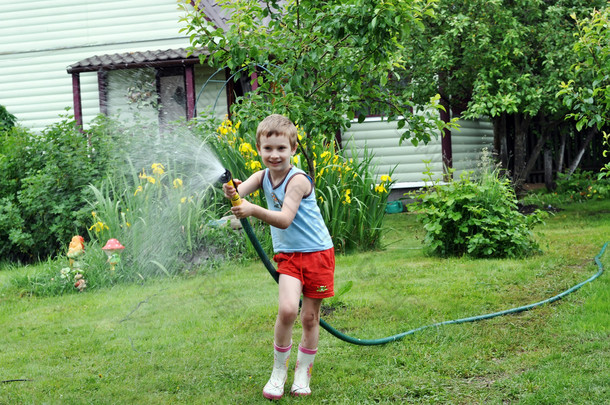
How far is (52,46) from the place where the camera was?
44.0 ft

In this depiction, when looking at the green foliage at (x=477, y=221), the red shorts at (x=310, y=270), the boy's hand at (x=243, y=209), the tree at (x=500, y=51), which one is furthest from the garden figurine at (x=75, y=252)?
the tree at (x=500, y=51)

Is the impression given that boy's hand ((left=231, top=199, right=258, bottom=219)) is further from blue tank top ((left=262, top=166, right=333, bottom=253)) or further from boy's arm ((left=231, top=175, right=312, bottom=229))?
blue tank top ((left=262, top=166, right=333, bottom=253))

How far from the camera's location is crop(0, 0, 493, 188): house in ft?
42.5

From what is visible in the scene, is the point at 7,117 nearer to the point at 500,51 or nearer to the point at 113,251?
the point at 113,251

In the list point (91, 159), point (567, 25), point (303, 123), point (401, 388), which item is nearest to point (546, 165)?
point (567, 25)

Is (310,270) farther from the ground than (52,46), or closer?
closer

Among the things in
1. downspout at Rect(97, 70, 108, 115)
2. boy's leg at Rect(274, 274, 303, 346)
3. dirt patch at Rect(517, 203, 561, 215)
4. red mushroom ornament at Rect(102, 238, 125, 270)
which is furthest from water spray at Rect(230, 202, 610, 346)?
downspout at Rect(97, 70, 108, 115)

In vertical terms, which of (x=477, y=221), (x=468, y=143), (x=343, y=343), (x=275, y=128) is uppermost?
(x=275, y=128)

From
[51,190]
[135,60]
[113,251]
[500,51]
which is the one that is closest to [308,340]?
[113,251]

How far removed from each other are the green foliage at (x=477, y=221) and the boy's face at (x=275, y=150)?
143 inches

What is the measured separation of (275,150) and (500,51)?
7629 millimetres

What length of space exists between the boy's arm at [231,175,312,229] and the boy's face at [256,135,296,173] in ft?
0.34

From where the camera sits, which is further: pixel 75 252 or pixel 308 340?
pixel 75 252

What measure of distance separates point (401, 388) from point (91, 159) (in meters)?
5.70
